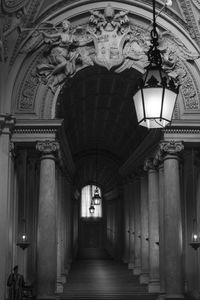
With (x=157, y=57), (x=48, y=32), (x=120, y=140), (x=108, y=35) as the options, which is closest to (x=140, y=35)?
(x=108, y=35)

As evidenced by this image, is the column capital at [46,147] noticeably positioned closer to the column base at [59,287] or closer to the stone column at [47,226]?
the stone column at [47,226]

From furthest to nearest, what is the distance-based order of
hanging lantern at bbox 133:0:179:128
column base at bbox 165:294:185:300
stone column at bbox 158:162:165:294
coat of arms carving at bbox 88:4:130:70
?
stone column at bbox 158:162:165:294 < coat of arms carving at bbox 88:4:130:70 < column base at bbox 165:294:185:300 < hanging lantern at bbox 133:0:179:128

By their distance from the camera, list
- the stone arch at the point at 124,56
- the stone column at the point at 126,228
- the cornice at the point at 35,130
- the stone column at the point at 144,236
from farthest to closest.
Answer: the stone column at the point at 126,228 < the stone column at the point at 144,236 < the stone arch at the point at 124,56 < the cornice at the point at 35,130

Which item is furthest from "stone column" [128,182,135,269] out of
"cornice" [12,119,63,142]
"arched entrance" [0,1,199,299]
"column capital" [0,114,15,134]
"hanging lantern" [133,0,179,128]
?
"hanging lantern" [133,0,179,128]

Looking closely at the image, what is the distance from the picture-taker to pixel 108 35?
20453mm

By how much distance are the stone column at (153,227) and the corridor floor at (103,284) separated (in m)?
0.73

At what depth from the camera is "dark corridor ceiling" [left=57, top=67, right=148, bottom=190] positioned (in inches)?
910

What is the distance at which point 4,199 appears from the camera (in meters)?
18.6

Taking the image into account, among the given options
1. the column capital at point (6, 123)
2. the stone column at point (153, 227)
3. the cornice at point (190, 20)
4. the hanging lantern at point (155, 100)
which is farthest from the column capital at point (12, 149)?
the hanging lantern at point (155, 100)

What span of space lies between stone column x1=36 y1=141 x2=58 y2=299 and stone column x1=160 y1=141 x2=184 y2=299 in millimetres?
3760

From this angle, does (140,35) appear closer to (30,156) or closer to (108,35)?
(108,35)

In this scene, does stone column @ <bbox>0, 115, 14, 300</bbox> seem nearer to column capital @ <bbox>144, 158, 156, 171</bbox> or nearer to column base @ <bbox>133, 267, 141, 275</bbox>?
column capital @ <bbox>144, 158, 156, 171</bbox>

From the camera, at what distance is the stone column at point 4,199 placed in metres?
18.2

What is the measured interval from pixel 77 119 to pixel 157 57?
22.0m
